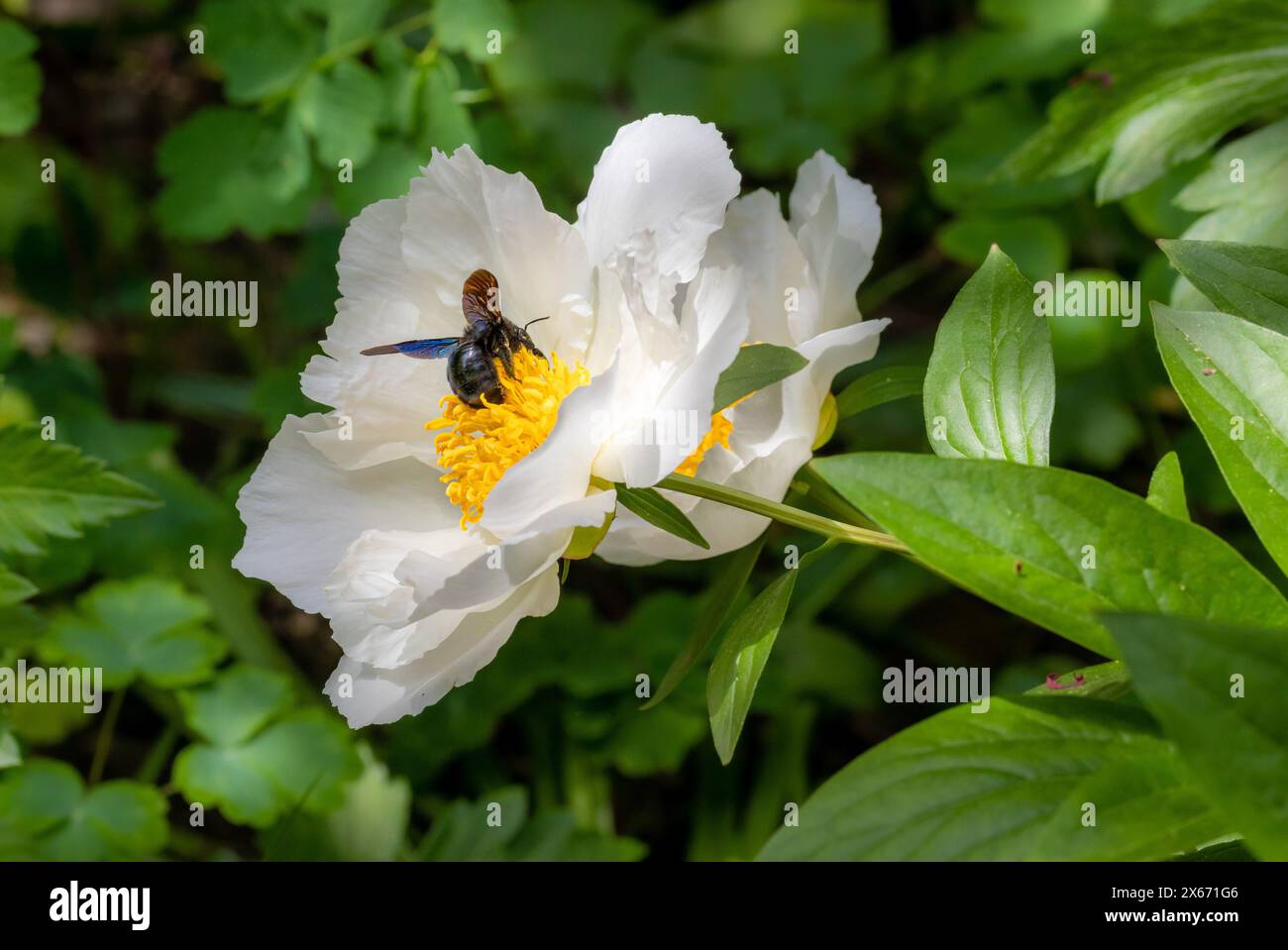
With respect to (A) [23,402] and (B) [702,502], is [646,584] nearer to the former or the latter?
(A) [23,402]

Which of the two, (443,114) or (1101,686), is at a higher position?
(443,114)

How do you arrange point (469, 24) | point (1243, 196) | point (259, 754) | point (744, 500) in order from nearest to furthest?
point (744, 500), point (1243, 196), point (469, 24), point (259, 754)

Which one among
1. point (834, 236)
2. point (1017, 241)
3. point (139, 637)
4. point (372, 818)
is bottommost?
point (372, 818)

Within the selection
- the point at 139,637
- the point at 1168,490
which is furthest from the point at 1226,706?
the point at 139,637

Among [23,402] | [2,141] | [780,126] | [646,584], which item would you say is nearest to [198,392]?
[23,402]

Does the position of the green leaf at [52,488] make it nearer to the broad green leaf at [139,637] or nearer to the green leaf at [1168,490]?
the broad green leaf at [139,637]

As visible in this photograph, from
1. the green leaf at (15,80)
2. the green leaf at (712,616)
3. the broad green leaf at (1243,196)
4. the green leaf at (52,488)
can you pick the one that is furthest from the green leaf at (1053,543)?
the green leaf at (15,80)

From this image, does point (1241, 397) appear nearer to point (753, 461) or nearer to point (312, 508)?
point (753, 461)
